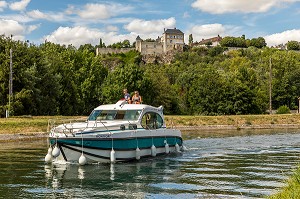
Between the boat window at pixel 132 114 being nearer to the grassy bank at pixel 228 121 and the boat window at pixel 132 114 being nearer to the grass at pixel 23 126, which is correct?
the grass at pixel 23 126

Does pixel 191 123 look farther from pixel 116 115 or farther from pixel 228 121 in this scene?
pixel 116 115

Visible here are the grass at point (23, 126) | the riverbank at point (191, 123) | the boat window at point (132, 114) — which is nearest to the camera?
the boat window at point (132, 114)

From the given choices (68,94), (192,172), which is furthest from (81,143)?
(68,94)

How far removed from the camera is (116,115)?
27156mm

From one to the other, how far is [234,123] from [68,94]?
28101mm

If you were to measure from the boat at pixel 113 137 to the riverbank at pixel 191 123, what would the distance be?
17.4 meters

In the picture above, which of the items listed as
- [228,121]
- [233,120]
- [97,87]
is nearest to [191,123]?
[228,121]

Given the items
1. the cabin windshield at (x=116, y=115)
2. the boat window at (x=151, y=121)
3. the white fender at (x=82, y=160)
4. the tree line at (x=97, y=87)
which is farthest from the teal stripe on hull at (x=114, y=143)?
the tree line at (x=97, y=87)

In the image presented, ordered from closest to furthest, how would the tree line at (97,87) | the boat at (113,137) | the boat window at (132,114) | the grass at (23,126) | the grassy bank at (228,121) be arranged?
the boat at (113,137) < the boat window at (132,114) < the grass at (23,126) < the grassy bank at (228,121) < the tree line at (97,87)

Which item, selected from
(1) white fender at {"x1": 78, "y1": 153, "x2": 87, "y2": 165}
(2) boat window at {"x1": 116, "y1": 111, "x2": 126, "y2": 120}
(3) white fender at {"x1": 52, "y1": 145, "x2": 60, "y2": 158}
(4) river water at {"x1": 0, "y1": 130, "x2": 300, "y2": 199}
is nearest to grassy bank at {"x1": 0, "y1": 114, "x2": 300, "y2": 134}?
(2) boat window at {"x1": 116, "y1": 111, "x2": 126, "y2": 120}

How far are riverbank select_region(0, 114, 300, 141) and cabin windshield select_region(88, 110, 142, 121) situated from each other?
16.1 meters

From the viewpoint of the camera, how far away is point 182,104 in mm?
100000

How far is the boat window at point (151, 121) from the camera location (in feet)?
89.1

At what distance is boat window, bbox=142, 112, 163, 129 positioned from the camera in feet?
89.1
